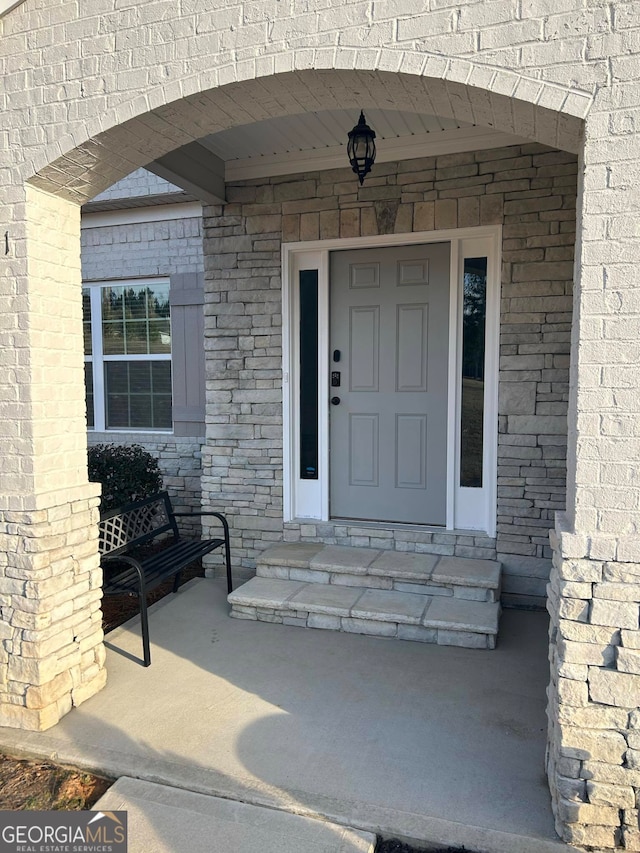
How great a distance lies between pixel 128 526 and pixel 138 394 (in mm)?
2641

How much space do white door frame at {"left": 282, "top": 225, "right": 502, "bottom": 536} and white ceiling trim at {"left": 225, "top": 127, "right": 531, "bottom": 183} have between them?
52cm

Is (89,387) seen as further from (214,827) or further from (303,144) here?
(214,827)

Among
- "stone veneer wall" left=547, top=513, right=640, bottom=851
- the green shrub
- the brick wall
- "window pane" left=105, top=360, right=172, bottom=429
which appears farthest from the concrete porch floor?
the brick wall

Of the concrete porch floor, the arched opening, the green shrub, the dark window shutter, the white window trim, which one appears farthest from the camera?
the white window trim

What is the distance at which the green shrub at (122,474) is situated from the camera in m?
4.96

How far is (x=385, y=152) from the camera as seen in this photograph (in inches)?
160

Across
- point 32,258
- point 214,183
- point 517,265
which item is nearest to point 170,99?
point 32,258

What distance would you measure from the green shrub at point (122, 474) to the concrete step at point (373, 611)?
164 centimetres

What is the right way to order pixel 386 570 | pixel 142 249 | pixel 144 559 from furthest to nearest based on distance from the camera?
pixel 142 249, pixel 144 559, pixel 386 570

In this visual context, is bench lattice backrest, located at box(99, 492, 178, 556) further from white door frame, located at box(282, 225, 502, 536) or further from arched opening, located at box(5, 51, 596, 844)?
white door frame, located at box(282, 225, 502, 536)

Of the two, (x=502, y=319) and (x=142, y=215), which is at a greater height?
(x=142, y=215)

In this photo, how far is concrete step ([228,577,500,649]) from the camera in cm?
339

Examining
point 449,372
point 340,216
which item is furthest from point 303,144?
point 449,372

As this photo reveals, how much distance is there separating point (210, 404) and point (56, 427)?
1876 millimetres
